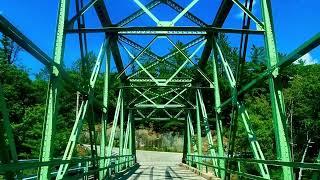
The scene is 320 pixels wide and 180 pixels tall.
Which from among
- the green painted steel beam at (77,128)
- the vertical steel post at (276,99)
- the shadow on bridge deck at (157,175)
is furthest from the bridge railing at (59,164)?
the vertical steel post at (276,99)

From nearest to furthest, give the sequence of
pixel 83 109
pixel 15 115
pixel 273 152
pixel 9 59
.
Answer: pixel 83 109
pixel 273 152
pixel 15 115
pixel 9 59

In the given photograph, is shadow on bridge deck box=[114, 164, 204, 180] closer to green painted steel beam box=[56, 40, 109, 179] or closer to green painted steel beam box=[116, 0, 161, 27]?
green painted steel beam box=[116, 0, 161, 27]

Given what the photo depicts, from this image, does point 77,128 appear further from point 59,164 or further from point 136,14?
point 136,14

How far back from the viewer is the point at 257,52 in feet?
268

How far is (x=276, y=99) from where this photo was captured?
9805mm

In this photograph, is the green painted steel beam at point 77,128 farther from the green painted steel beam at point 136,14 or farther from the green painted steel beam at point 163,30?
the green painted steel beam at point 136,14

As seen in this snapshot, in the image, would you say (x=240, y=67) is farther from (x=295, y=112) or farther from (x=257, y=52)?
(x=257, y=52)

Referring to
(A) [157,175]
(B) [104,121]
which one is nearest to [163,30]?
(B) [104,121]

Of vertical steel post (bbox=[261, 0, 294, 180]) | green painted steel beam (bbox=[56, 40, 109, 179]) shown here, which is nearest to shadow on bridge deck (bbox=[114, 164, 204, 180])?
green painted steel beam (bbox=[56, 40, 109, 179])

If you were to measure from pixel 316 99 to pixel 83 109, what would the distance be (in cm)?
4039

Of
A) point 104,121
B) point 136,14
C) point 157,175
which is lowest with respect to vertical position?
point 157,175

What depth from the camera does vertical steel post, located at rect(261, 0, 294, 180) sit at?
938cm

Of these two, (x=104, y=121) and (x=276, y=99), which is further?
(x=104, y=121)

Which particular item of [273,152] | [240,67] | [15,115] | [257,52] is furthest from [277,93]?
[257,52]
